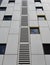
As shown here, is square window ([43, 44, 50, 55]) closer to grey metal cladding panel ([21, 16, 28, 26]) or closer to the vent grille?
the vent grille

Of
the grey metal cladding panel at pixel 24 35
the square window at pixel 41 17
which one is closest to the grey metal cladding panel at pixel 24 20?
the grey metal cladding panel at pixel 24 35

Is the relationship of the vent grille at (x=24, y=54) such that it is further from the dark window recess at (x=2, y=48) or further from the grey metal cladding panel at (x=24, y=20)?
the grey metal cladding panel at (x=24, y=20)

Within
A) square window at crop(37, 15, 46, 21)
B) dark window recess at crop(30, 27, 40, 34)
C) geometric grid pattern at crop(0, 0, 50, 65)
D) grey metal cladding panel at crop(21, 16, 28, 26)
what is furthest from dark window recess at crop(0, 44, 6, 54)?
square window at crop(37, 15, 46, 21)

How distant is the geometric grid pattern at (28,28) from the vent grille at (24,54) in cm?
14

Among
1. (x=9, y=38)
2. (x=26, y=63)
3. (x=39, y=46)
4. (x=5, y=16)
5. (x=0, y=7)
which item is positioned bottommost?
(x=26, y=63)

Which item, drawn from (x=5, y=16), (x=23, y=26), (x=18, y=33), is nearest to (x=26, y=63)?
(x=18, y=33)

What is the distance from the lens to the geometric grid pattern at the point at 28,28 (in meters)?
5.19

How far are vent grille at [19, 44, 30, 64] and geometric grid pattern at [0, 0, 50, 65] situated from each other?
0.47ft

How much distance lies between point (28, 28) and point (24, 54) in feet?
6.80

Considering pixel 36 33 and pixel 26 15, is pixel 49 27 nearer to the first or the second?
pixel 36 33

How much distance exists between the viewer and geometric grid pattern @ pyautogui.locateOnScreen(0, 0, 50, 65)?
204 inches

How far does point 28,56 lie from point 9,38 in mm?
1535

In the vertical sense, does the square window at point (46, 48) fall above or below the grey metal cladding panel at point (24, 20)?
below

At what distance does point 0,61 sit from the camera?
16.4ft
